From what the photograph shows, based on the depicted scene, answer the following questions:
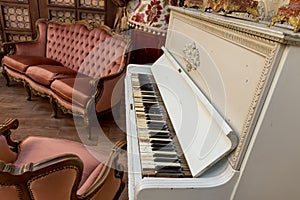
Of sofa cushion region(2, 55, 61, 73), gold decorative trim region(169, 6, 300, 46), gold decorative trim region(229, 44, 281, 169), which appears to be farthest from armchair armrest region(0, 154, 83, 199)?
sofa cushion region(2, 55, 61, 73)

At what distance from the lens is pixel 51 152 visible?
143 centimetres

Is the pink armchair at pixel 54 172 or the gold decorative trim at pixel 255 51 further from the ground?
the gold decorative trim at pixel 255 51

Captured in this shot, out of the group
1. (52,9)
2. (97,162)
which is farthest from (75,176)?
(52,9)

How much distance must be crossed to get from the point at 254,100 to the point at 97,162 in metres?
1.05

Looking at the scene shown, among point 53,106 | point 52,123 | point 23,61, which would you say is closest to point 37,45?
point 23,61

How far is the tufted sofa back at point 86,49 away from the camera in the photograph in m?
2.67

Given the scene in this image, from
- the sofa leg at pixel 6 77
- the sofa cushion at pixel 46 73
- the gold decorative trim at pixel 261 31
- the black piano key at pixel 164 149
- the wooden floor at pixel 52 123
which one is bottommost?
the wooden floor at pixel 52 123

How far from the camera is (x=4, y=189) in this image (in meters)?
0.82

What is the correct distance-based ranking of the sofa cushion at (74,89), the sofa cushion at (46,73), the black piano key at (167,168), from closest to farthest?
the black piano key at (167,168) → the sofa cushion at (74,89) → the sofa cushion at (46,73)

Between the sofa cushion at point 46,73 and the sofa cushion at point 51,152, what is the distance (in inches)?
50.6

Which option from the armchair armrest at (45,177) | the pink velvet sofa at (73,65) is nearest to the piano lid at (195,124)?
the armchair armrest at (45,177)

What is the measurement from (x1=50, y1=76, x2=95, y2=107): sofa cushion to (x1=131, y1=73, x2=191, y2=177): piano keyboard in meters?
0.78

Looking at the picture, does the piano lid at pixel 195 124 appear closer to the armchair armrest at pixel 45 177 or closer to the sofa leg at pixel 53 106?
the armchair armrest at pixel 45 177

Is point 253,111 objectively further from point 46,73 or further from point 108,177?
point 46,73
